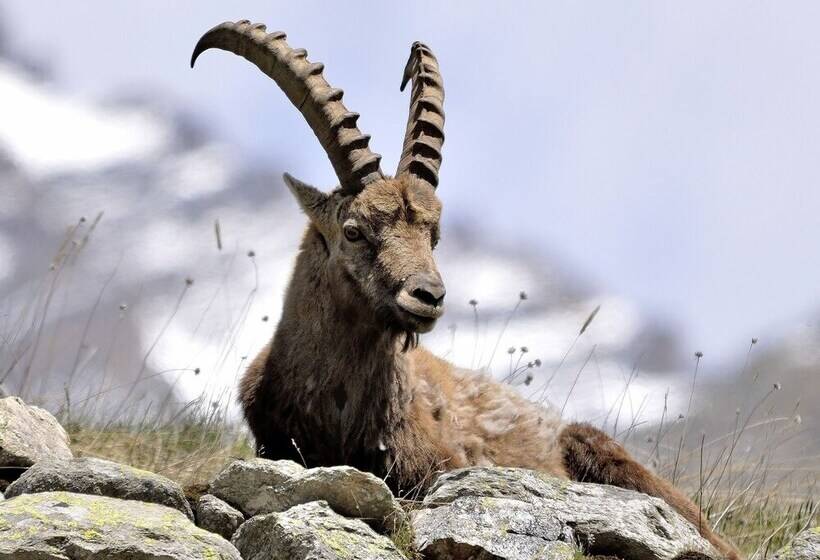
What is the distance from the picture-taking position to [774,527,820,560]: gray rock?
597 cm

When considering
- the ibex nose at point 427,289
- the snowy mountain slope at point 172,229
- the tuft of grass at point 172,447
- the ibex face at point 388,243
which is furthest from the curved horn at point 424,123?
the snowy mountain slope at point 172,229

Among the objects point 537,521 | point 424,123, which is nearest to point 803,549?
point 537,521

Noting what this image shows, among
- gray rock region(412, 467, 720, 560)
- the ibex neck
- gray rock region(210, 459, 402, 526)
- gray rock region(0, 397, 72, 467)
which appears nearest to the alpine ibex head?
the ibex neck

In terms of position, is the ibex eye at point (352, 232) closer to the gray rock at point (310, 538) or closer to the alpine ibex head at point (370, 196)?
the alpine ibex head at point (370, 196)

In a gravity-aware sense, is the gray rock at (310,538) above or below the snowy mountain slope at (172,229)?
below

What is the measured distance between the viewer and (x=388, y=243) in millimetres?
7535

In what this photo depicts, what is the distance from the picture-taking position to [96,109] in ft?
416

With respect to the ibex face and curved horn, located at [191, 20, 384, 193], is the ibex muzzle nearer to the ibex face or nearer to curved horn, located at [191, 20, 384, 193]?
the ibex face

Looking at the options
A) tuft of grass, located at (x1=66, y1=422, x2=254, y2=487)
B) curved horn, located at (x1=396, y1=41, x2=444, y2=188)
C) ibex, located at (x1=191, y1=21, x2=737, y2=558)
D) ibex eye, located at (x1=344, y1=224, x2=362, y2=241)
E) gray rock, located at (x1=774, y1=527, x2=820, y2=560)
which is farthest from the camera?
tuft of grass, located at (x1=66, y1=422, x2=254, y2=487)

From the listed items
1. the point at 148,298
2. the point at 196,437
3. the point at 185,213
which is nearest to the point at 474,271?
the point at 185,213

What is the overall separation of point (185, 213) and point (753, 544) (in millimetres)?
107396

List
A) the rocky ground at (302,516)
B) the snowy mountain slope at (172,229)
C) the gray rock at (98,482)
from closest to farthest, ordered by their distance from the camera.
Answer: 1. the rocky ground at (302,516)
2. the gray rock at (98,482)
3. the snowy mountain slope at (172,229)

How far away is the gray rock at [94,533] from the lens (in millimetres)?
4871

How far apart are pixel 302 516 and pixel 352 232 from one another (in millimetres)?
2506
